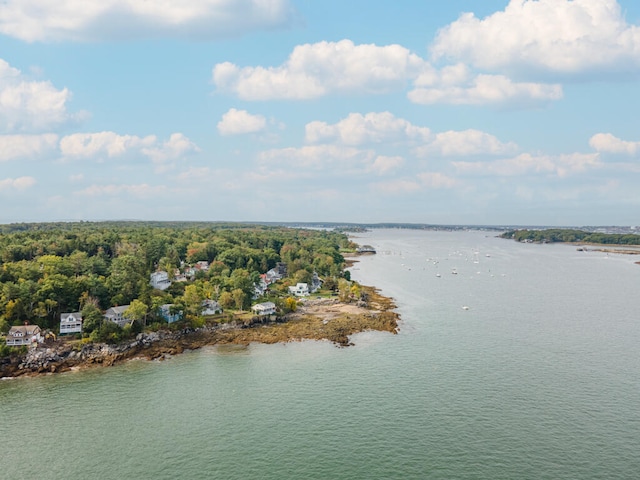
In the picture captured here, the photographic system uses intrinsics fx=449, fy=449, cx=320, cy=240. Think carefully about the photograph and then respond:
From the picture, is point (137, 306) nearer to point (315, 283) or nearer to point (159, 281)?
point (159, 281)

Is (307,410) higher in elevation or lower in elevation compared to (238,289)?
lower

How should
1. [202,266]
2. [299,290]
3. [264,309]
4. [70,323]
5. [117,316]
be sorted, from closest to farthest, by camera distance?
→ [70,323] < [117,316] < [264,309] < [299,290] < [202,266]

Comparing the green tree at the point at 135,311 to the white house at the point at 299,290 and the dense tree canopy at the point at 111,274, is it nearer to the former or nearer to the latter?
the dense tree canopy at the point at 111,274

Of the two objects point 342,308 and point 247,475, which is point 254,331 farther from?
point 247,475

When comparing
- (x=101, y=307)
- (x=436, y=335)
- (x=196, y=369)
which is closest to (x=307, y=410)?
(x=196, y=369)

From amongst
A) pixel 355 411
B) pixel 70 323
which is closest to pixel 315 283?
pixel 70 323
